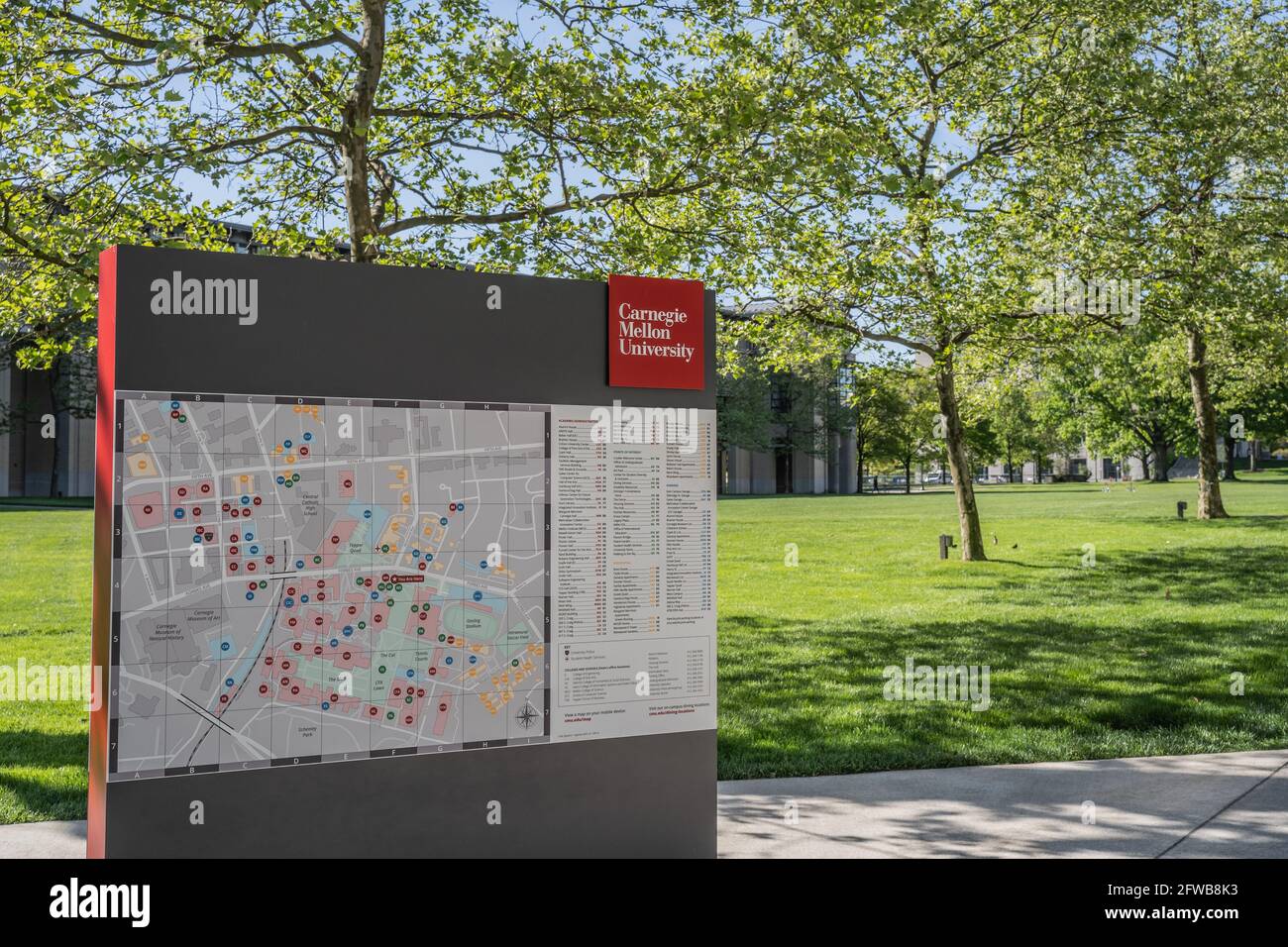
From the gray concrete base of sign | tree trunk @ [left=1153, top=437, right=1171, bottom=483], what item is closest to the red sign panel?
the gray concrete base of sign

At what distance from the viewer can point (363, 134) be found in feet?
35.1

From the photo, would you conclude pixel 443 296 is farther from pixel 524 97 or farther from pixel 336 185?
pixel 336 185

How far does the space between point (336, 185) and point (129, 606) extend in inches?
390

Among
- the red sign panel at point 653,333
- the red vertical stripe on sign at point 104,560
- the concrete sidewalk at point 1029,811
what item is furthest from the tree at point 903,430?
the red vertical stripe on sign at point 104,560

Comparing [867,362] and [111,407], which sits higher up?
[867,362]

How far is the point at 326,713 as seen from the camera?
495 cm

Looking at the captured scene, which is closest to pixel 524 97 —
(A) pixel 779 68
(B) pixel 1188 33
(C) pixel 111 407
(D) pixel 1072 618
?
(A) pixel 779 68

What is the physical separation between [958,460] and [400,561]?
58.7 ft

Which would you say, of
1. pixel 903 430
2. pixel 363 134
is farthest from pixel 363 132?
pixel 903 430

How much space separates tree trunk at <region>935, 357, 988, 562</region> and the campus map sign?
1385 cm

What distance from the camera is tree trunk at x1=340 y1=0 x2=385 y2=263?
1074cm

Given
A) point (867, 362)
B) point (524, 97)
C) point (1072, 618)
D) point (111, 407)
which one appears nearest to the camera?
point (111, 407)

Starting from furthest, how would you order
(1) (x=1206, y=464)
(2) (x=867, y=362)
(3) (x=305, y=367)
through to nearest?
(1) (x=1206, y=464) < (2) (x=867, y=362) < (3) (x=305, y=367)

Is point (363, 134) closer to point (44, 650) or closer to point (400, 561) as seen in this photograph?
point (400, 561)
